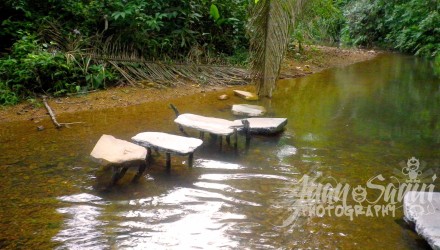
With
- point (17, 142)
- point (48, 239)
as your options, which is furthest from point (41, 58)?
point (48, 239)

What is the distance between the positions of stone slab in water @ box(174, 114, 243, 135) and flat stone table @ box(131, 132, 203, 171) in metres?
0.43

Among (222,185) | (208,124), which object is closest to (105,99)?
(208,124)

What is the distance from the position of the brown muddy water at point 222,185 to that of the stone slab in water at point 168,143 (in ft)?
0.90

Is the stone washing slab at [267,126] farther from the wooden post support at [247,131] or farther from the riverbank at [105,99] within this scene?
the riverbank at [105,99]

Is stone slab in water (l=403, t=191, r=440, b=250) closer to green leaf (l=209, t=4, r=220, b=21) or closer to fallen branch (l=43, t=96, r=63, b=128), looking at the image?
fallen branch (l=43, t=96, r=63, b=128)

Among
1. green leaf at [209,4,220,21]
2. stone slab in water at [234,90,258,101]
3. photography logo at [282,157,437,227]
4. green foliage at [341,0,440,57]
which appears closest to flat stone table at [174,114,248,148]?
photography logo at [282,157,437,227]

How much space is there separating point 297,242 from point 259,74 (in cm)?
364

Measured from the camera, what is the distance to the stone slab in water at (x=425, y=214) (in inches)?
103

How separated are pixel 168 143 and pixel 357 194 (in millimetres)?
1869

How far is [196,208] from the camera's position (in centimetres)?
325

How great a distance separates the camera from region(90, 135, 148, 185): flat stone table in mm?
3490

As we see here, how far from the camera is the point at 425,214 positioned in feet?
9.44

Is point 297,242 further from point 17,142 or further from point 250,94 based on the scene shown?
point 250,94

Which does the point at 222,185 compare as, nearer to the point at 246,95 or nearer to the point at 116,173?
the point at 116,173
